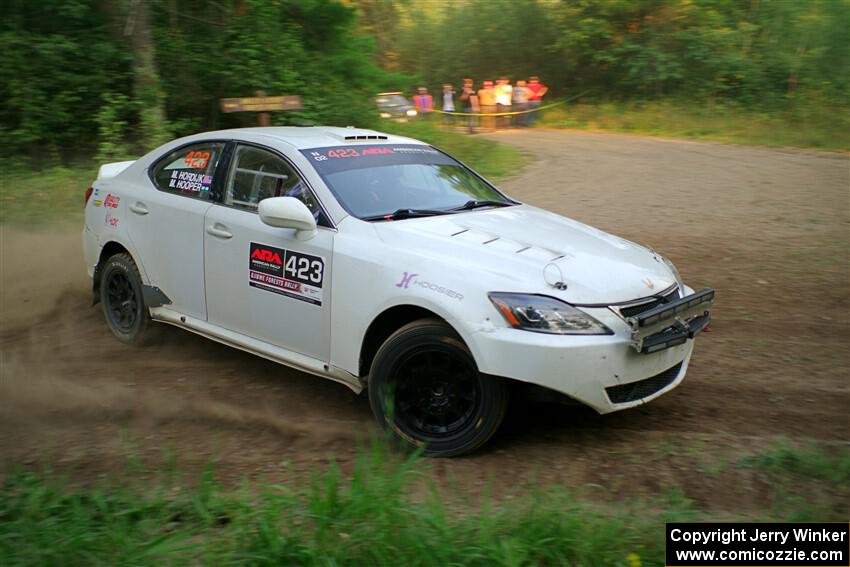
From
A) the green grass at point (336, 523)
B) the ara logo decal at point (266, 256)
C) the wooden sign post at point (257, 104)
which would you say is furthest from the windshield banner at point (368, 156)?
the wooden sign post at point (257, 104)

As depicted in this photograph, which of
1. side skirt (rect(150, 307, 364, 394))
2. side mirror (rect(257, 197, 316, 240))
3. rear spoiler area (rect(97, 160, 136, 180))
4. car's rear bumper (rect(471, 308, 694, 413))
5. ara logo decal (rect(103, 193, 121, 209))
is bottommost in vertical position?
side skirt (rect(150, 307, 364, 394))

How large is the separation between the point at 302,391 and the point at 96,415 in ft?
4.30

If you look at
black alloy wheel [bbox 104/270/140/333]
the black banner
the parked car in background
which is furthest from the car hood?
the parked car in background

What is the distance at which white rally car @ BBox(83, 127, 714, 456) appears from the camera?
4.25 metres

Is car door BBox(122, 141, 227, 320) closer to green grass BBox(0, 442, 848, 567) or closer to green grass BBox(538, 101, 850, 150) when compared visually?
green grass BBox(0, 442, 848, 567)

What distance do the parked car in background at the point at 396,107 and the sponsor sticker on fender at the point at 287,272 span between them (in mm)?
14728

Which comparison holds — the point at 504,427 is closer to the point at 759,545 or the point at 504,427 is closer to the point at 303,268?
the point at 303,268

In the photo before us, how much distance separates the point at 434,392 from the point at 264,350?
4.37ft

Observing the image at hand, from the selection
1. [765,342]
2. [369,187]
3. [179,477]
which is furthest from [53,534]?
[765,342]

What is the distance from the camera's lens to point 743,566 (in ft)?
10.8

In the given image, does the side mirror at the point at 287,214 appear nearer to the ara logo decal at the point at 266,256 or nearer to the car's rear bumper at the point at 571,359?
the ara logo decal at the point at 266,256

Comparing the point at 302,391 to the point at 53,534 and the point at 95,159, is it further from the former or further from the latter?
the point at 95,159

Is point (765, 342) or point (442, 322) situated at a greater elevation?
point (442, 322)

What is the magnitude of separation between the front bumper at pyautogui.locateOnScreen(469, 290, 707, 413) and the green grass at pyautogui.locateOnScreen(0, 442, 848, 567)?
0.54m
